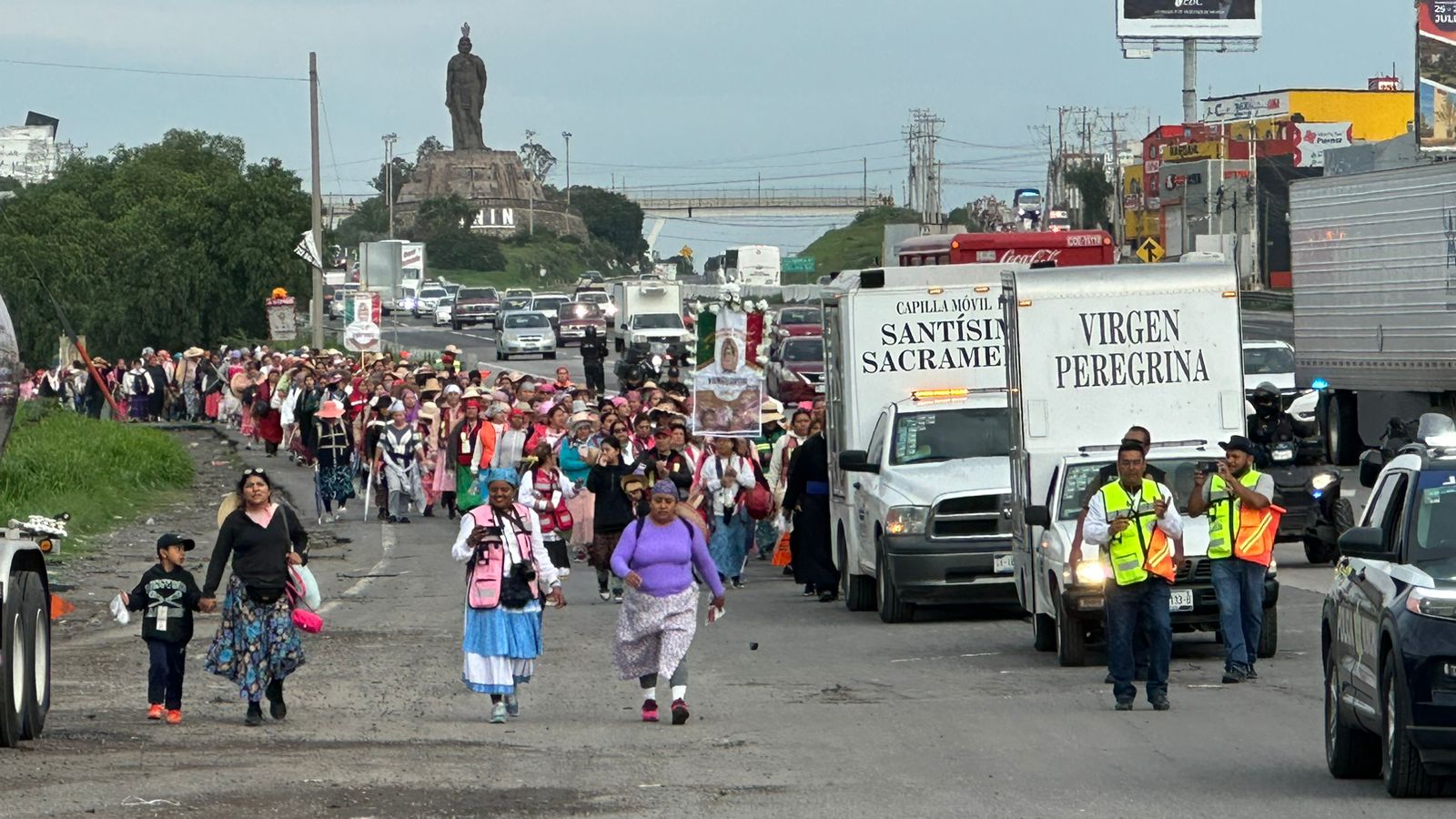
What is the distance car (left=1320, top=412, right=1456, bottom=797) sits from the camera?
29.9 ft

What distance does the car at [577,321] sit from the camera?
3061 inches

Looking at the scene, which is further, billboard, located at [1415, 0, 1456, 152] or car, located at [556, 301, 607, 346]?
car, located at [556, 301, 607, 346]

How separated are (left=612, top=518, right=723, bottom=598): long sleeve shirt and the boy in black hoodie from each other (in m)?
2.46

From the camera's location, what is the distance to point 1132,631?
1330 centimetres

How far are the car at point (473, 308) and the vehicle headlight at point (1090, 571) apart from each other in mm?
78699

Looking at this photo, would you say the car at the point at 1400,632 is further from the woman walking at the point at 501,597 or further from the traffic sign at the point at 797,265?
the traffic sign at the point at 797,265

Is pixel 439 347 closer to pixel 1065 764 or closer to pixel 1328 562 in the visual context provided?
pixel 1328 562

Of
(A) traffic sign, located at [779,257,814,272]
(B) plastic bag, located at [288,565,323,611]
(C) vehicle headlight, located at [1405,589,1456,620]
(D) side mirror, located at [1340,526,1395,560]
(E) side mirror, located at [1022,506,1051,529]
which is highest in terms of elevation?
(A) traffic sign, located at [779,257,814,272]

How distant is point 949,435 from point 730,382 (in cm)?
498

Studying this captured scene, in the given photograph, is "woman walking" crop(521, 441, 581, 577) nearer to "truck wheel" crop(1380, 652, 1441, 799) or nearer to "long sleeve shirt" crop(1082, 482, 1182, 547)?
"long sleeve shirt" crop(1082, 482, 1182, 547)

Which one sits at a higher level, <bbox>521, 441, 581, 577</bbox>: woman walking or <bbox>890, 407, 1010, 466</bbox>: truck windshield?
<bbox>890, 407, 1010, 466</bbox>: truck windshield

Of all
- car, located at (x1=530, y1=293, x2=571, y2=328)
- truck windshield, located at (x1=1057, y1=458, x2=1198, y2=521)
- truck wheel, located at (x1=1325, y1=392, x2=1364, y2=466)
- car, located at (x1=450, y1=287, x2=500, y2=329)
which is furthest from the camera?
car, located at (x1=450, y1=287, x2=500, y2=329)

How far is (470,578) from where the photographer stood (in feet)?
44.1

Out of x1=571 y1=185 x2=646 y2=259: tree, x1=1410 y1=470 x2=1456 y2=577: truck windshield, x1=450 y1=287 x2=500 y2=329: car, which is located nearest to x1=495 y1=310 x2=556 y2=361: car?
x1=450 y1=287 x2=500 y2=329: car
